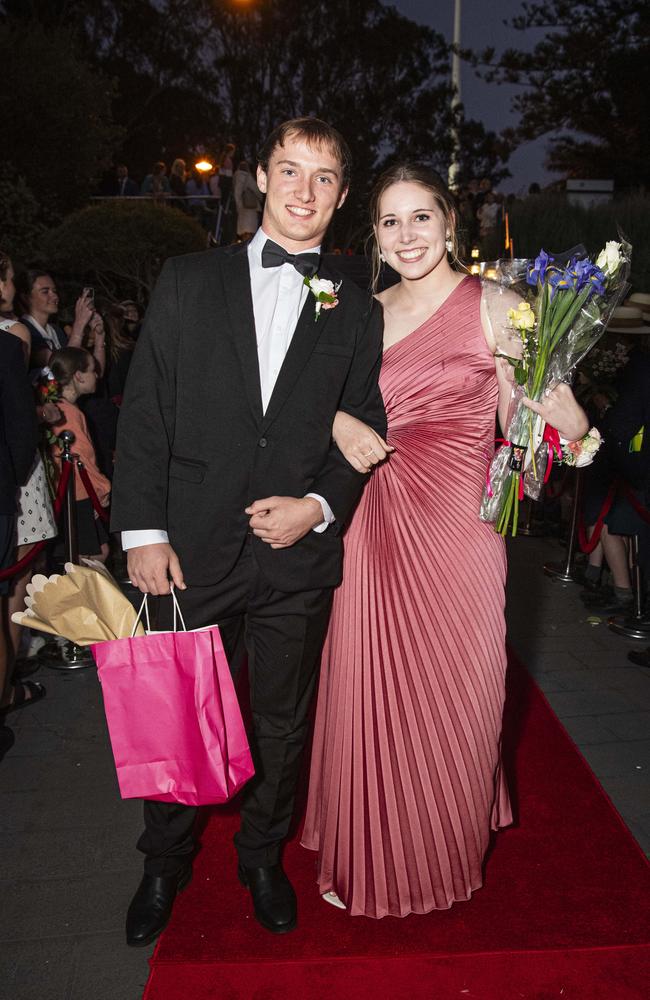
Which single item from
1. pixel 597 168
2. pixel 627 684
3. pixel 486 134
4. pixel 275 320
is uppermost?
pixel 486 134

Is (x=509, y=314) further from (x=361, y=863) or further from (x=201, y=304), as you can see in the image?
(x=361, y=863)

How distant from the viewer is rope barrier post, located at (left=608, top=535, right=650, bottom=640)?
573 cm

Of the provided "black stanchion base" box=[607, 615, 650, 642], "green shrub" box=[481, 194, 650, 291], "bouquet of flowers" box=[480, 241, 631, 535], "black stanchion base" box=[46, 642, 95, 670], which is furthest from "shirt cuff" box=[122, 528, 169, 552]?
"green shrub" box=[481, 194, 650, 291]

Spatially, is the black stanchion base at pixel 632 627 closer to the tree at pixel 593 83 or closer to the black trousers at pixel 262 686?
the black trousers at pixel 262 686

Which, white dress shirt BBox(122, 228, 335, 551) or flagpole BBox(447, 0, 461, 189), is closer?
white dress shirt BBox(122, 228, 335, 551)

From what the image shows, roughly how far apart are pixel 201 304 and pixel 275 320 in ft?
0.75

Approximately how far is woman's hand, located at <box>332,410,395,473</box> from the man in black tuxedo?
0.17 ft

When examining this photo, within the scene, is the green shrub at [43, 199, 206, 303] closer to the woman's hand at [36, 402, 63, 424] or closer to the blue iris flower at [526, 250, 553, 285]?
the woman's hand at [36, 402, 63, 424]

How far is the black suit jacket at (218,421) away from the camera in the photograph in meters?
2.49

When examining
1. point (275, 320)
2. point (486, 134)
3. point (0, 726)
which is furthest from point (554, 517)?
point (486, 134)

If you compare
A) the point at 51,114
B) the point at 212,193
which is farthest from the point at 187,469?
the point at 212,193

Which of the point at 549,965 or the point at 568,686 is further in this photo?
the point at 568,686

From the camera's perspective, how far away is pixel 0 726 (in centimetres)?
416

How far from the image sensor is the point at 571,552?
23.2ft
